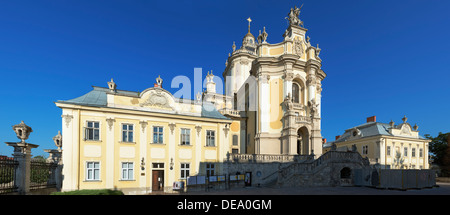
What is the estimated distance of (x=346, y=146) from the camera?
4609 centimetres

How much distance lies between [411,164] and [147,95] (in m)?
48.1

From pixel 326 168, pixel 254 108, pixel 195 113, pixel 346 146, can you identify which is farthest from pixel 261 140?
pixel 346 146

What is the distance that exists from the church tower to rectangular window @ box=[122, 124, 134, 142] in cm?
1709

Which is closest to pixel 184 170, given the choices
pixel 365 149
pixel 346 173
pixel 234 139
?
pixel 234 139

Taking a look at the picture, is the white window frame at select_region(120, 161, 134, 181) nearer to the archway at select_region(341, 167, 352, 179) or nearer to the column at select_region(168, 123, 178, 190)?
the column at select_region(168, 123, 178, 190)

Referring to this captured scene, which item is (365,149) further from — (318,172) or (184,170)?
(184,170)

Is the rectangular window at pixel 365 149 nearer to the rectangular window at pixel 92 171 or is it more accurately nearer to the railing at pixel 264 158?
the railing at pixel 264 158

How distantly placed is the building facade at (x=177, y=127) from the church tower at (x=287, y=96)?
0.45ft

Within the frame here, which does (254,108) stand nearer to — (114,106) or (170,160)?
(170,160)

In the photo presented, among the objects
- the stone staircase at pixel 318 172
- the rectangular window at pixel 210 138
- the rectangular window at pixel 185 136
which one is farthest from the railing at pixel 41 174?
the stone staircase at pixel 318 172

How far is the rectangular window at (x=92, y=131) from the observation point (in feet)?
64.1

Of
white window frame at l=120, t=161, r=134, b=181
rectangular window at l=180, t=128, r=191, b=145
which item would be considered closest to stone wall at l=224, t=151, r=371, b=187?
rectangular window at l=180, t=128, r=191, b=145

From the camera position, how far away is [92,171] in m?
19.3

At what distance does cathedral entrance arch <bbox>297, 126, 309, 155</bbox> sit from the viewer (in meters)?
31.7
